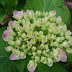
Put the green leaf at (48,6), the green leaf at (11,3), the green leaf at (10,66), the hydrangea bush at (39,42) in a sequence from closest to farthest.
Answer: the hydrangea bush at (39,42) < the green leaf at (10,66) < the green leaf at (48,6) < the green leaf at (11,3)

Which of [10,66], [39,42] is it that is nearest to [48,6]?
[39,42]

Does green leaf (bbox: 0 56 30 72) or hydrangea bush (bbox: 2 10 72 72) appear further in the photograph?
green leaf (bbox: 0 56 30 72)

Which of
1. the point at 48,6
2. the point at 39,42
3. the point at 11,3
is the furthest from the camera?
the point at 11,3

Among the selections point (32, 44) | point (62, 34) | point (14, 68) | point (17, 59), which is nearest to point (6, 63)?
point (14, 68)

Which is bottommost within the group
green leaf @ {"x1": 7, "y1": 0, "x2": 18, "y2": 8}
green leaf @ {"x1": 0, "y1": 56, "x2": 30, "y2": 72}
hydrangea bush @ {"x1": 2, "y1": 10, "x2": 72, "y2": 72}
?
green leaf @ {"x1": 0, "y1": 56, "x2": 30, "y2": 72}

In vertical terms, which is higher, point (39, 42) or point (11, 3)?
point (11, 3)

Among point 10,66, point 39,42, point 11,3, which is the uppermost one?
point 11,3

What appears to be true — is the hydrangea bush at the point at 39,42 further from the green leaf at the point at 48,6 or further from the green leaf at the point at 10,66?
the green leaf at the point at 48,6

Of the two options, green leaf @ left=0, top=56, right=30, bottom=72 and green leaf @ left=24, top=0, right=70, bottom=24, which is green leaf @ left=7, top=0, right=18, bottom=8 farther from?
green leaf @ left=0, top=56, right=30, bottom=72

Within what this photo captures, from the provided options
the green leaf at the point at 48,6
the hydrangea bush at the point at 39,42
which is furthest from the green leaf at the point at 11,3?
the hydrangea bush at the point at 39,42

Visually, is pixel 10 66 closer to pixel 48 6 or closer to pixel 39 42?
pixel 39 42

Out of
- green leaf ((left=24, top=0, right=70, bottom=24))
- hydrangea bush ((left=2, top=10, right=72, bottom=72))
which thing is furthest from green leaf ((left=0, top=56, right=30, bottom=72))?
green leaf ((left=24, top=0, right=70, bottom=24))

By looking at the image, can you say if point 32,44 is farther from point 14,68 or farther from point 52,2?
point 52,2
